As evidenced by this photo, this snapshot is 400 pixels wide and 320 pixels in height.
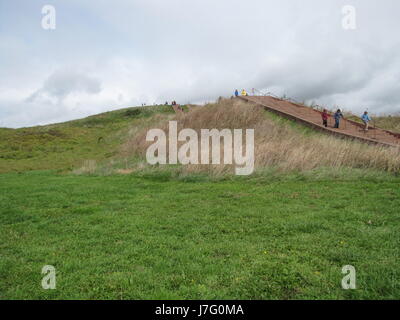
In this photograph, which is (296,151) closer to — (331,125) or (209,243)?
(331,125)

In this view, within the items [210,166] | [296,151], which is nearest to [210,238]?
[210,166]

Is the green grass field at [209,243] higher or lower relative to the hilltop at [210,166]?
lower

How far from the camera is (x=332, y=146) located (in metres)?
13.6

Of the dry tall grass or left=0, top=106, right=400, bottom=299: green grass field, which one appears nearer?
left=0, top=106, right=400, bottom=299: green grass field

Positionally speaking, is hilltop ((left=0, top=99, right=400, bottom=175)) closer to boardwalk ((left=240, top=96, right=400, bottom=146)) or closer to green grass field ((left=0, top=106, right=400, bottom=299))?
boardwalk ((left=240, top=96, right=400, bottom=146))

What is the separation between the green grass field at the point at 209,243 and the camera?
3.83 m

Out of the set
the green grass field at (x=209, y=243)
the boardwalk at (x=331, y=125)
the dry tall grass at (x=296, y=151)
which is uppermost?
the boardwalk at (x=331, y=125)

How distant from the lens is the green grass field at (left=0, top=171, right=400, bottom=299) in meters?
3.83

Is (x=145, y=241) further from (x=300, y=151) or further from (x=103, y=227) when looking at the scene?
(x=300, y=151)

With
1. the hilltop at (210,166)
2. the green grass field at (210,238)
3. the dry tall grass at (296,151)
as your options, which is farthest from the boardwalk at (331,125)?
the green grass field at (210,238)

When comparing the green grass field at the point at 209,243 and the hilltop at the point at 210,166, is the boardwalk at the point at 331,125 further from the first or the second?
the green grass field at the point at 209,243

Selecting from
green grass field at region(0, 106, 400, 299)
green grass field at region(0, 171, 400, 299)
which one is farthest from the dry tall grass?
green grass field at region(0, 171, 400, 299)

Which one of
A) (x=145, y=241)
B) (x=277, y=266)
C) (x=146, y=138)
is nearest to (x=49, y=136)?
(x=146, y=138)
